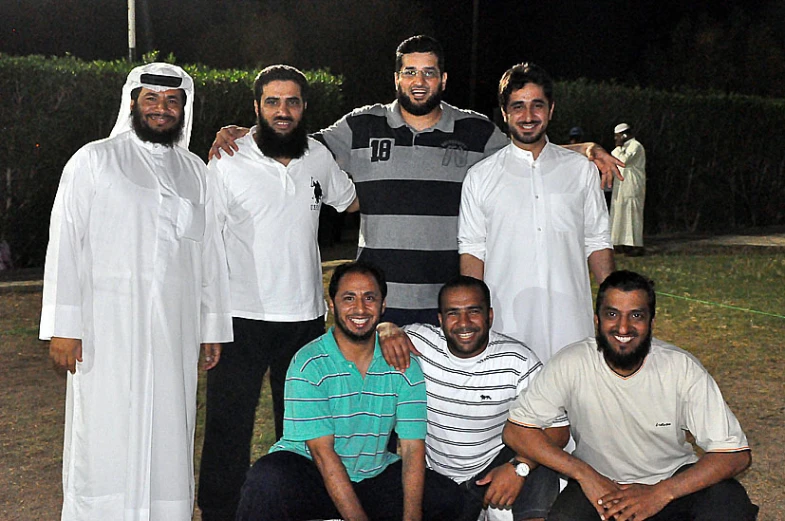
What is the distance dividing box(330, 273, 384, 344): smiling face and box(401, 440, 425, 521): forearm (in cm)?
46

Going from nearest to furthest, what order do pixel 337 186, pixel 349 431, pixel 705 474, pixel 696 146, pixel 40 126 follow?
pixel 705 474, pixel 349 431, pixel 337 186, pixel 40 126, pixel 696 146

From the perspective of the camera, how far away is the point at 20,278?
11625mm

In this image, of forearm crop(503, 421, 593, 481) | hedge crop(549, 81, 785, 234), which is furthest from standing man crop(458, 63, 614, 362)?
hedge crop(549, 81, 785, 234)

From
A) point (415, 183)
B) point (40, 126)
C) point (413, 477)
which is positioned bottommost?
point (413, 477)

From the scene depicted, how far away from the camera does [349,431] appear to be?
13.0 ft

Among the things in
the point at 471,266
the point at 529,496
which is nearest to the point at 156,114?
the point at 471,266

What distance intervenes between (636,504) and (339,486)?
1.10 metres

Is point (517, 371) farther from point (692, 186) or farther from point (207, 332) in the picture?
point (692, 186)

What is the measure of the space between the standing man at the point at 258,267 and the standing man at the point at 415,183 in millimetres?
232

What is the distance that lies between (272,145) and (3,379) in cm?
378

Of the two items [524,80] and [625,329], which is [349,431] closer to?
[625,329]

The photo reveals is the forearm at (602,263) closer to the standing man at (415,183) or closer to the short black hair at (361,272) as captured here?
the standing man at (415,183)

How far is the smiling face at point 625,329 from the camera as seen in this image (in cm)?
385

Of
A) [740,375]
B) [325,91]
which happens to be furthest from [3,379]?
[325,91]
